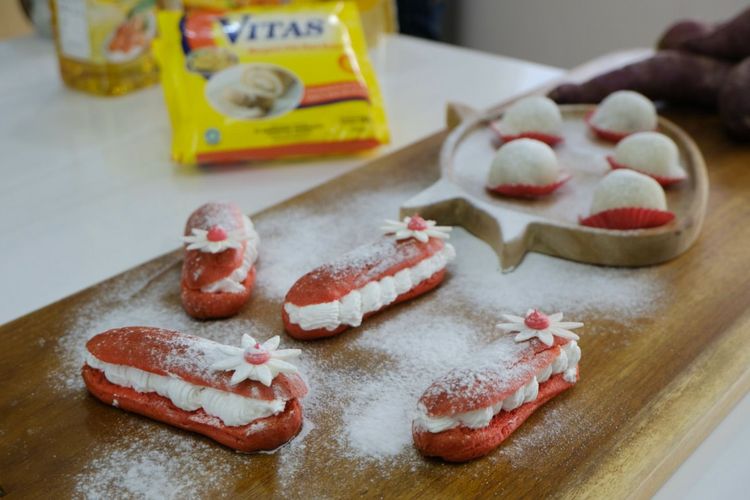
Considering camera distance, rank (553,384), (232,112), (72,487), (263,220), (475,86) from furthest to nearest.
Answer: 1. (475,86)
2. (232,112)
3. (263,220)
4. (553,384)
5. (72,487)

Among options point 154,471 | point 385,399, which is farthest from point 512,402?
point 154,471

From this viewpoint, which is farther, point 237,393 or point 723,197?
point 723,197

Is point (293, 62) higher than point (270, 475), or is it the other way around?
point (293, 62)

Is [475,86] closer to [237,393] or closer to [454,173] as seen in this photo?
[454,173]

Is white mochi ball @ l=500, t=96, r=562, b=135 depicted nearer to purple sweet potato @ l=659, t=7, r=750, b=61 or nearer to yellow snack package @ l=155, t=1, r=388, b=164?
yellow snack package @ l=155, t=1, r=388, b=164

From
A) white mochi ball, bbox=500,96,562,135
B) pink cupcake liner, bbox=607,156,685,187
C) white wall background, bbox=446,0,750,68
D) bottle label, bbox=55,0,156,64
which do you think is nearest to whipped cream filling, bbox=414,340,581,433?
pink cupcake liner, bbox=607,156,685,187

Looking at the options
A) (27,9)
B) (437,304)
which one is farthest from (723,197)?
(27,9)
